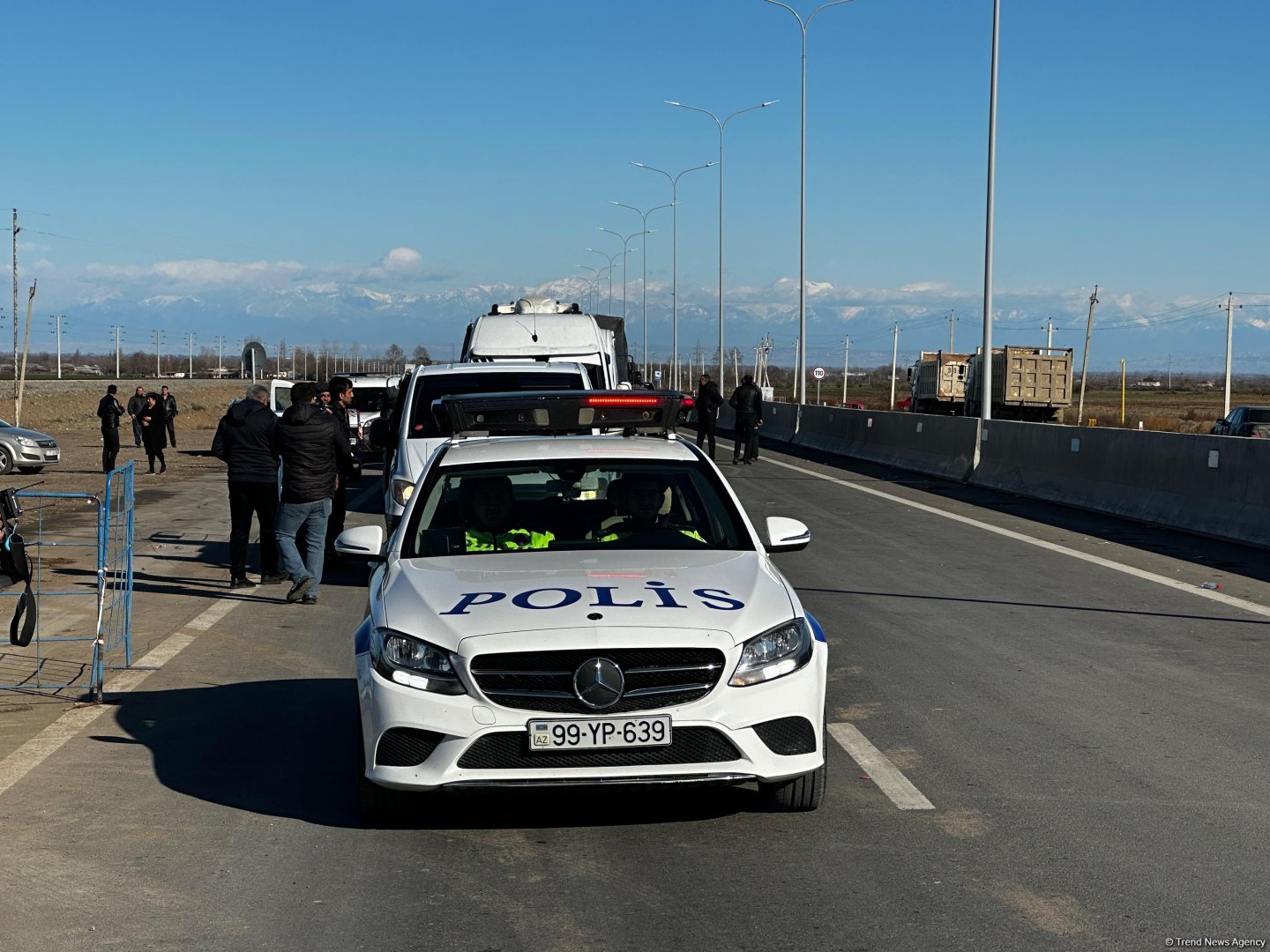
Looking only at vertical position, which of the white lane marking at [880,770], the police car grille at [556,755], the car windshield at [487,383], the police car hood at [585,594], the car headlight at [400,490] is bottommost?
the white lane marking at [880,770]

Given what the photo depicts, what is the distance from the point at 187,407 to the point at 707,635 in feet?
239

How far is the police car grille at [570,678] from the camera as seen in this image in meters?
5.66

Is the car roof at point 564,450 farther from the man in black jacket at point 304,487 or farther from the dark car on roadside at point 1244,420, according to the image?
the dark car on roadside at point 1244,420

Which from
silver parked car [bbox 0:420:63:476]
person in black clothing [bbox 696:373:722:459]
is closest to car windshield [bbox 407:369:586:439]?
person in black clothing [bbox 696:373:722:459]

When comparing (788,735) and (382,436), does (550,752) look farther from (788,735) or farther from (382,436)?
(382,436)

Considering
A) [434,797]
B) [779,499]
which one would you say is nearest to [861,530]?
[779,499]

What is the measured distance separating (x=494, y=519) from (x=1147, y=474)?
1468 cm

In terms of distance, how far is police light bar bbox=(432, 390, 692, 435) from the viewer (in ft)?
27.3

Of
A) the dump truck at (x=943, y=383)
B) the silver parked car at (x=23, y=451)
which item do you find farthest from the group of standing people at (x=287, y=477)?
the dump truck at (x=943, y=383)

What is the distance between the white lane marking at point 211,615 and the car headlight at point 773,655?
6740 mm

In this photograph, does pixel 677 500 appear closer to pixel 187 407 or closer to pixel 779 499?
pixel 779 499

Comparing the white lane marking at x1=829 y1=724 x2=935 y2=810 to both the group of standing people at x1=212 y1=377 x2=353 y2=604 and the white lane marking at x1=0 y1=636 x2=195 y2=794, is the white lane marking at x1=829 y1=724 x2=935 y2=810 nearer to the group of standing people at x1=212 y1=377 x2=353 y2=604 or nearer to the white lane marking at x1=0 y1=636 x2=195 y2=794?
the white lane marking at x1=0 y1=636 x2=195 y2=794

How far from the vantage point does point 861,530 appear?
61.7 ft

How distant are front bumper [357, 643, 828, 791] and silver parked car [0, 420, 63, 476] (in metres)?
27.7
